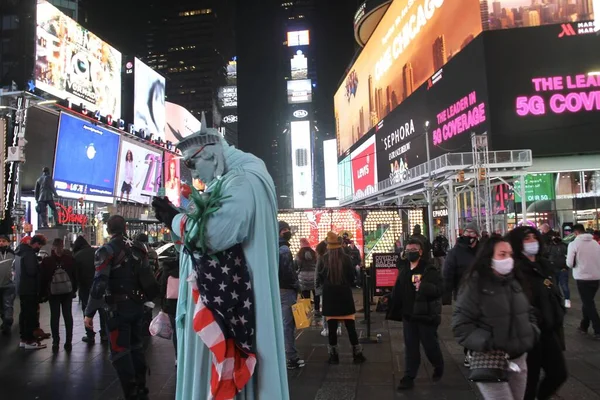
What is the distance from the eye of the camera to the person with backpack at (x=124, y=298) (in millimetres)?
4641

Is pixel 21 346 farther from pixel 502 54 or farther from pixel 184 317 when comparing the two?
pixel 502 54

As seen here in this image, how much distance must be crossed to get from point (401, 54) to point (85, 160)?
2472 cm

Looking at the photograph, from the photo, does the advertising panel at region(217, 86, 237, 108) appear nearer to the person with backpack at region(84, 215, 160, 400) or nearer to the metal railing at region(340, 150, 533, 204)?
the metal railing at region(340, 150, 533, 204)

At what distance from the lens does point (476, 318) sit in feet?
10.8

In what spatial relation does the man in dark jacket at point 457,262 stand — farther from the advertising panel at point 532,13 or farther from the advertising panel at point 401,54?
the advertising panel at point 532,13

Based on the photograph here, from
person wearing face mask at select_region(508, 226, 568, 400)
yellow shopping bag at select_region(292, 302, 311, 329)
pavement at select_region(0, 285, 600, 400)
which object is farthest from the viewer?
yellow shopping bag at select_region(292, 302, 311, 329)

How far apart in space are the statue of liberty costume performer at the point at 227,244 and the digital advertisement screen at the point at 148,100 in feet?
138

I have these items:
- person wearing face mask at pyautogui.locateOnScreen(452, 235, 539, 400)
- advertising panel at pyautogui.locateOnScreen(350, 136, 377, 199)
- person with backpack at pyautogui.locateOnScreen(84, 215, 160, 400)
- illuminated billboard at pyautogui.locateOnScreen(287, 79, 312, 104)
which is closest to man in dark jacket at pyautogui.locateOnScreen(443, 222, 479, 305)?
person wearing face mask at pyautogui.locateOnScreen(452, 235, 539, 400)

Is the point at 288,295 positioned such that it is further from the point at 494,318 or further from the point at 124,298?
the point at 494,318

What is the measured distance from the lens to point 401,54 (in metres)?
37.7

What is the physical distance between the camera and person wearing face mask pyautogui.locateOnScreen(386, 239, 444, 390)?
539cm

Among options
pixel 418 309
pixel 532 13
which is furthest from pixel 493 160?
pixel 418 309

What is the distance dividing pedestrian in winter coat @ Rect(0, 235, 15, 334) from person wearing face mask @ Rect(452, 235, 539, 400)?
28.0 ft

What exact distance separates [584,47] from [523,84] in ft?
11.5
